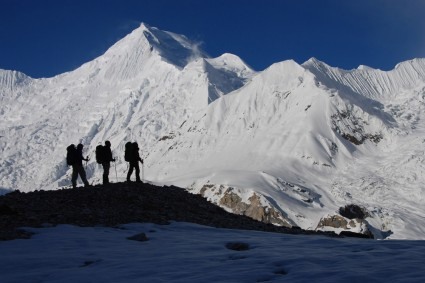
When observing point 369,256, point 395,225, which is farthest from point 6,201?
point 395,225

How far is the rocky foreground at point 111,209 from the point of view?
22.5 metres

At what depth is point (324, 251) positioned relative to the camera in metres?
16.8

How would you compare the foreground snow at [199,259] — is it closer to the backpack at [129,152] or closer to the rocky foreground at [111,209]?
the rocky foreground at [111,209]

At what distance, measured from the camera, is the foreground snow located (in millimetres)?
14133

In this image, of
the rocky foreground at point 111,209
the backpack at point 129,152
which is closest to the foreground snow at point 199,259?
the rocky foreground at point 111,209

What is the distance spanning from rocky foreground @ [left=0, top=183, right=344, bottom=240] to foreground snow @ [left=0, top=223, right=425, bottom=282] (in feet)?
6.39

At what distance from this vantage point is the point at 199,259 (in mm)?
16219

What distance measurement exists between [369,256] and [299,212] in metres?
174

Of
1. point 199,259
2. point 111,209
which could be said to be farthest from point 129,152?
point 199,259

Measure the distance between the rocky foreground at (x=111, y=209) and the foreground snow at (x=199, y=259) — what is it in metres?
1.95

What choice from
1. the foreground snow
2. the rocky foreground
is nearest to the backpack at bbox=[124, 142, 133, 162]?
the rocky foreground

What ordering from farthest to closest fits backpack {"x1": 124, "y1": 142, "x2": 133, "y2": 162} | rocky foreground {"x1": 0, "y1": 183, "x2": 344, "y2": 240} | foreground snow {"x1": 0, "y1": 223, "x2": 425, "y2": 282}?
backpack {"x1": 124, "y1": 142, "x2": 133, "y2": 162}, rocky foreground {"x1": 0, "y1": 183, "x2": 344, "y2": 240}, foreground snow {"x1": 0, "y1": 223, "x2": 425, "y2": 282}

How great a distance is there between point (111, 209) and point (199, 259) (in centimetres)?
952

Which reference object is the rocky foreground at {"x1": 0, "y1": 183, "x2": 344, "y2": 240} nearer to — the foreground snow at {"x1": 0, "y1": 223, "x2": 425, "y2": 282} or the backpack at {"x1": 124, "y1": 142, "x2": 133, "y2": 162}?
the backpack at {"x1": 124, "y1": 142, "x2": 133, "y2": 162}
